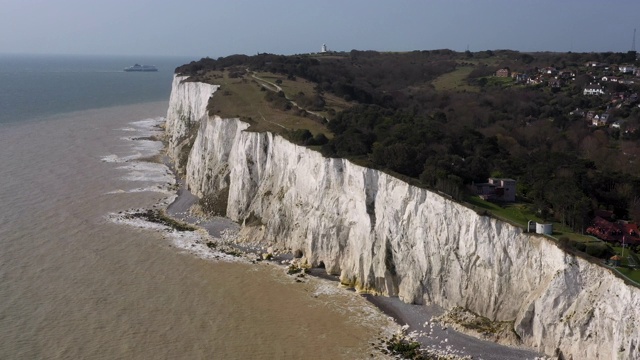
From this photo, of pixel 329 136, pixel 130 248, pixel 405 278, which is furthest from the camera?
pixel 329 136

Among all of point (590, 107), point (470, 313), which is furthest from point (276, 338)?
point (590, 107)

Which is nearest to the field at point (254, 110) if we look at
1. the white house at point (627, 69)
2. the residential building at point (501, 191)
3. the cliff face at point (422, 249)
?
the cliff face at point (422, 249)

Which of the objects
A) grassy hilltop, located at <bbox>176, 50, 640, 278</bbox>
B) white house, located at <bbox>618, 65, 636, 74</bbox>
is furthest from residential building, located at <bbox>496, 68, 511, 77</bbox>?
white house, located at <bbox>618, 65, 636, 74</bbox>

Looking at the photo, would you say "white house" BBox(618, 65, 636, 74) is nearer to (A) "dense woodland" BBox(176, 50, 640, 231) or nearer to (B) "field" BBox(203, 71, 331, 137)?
(A) "dense woodland" BBox(176, 50, 640, 231)

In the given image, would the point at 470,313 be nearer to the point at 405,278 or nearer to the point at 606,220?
the point at 405,278

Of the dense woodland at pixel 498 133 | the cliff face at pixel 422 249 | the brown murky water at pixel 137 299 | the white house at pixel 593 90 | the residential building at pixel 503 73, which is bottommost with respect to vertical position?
the brown murky water at pixel 137 299

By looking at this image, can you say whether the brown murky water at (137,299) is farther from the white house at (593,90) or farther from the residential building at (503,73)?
the residential building at (503,73)

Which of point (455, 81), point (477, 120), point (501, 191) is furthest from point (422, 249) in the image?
point (455, 81)
